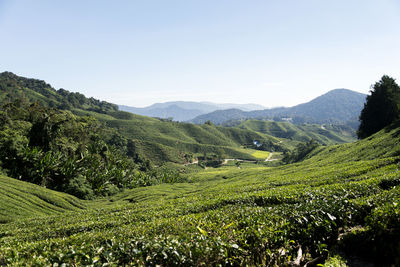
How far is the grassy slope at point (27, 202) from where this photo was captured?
1129 inches

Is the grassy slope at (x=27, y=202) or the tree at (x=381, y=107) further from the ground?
the tree at (x=381, y=107)

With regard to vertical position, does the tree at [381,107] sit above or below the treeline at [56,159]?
above

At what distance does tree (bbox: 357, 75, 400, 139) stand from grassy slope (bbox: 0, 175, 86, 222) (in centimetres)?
8224

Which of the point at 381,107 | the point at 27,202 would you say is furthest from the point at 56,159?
the point at 381,107

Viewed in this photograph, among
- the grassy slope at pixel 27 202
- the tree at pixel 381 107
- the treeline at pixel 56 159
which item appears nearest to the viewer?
the grassy slope at pixel 27 202

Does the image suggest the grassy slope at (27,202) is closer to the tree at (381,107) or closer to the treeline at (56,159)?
the treeline at (56,159)

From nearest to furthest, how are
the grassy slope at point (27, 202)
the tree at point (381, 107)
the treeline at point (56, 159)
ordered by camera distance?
the grassy slope at point (27, 202), the treeline at point (56, 159), the tree at point (381, 107)

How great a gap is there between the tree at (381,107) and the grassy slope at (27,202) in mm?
82235

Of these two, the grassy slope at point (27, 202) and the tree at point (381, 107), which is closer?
the grassy slope at point (27, 202)

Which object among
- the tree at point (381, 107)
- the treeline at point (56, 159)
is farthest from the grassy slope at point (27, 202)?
the tree at point (381, 107)

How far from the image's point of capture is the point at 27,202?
106 ft

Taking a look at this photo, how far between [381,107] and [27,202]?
88.9m

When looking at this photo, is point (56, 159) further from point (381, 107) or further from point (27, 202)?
point (381, 107)

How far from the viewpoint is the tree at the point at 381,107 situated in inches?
2544
